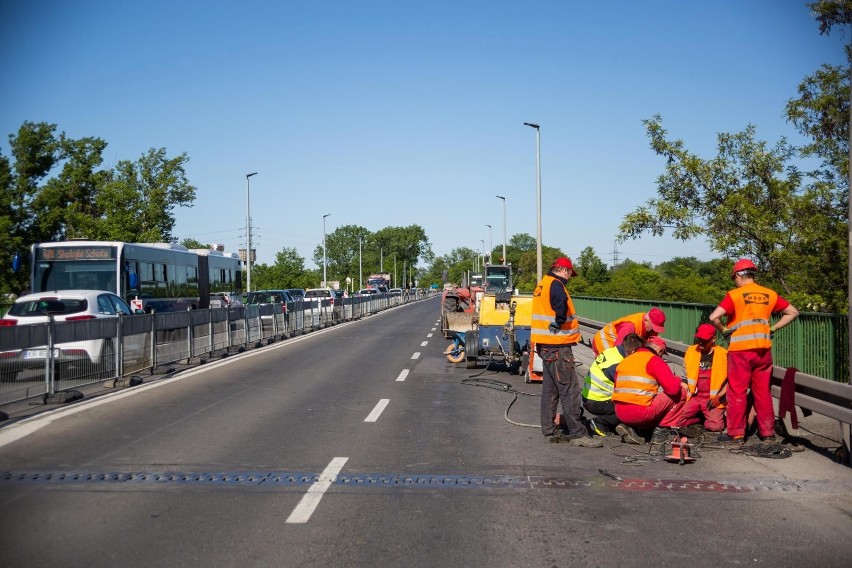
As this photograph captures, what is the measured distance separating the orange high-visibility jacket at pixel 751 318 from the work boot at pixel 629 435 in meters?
1.37

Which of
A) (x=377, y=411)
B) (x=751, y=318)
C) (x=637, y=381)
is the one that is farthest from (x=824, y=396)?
(x=377, y=411)

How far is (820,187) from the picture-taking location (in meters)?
18.6

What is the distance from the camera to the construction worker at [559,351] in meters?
8.67

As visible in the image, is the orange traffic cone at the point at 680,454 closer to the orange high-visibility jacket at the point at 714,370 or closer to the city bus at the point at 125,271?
the orange high-visibility jacket at the point at 714,370

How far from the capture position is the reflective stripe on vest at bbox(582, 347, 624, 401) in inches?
360

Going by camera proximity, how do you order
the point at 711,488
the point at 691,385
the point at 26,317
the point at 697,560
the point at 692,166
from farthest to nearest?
1. the point at 692,166
2. the point at 26,317
3. the point at 691,385
4. the point at 711,488
5. the point at 697,560

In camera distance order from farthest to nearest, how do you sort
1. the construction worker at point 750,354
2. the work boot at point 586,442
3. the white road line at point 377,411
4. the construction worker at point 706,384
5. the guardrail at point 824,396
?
the white road line at point 377,411
the construction worker at point 706,384
the work boot at point 586,442
the construction worker at point 750,354
the guardrail at point 824,396

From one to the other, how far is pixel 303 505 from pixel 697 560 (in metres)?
2.85

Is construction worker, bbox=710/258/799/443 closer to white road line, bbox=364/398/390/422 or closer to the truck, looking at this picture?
→ white road line, bbox=364/398/390/422

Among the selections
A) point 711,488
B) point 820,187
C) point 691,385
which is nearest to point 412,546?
point 711,488

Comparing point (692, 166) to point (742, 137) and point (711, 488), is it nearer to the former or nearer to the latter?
point (742, 137)

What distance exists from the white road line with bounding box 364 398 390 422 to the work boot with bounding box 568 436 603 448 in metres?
2.78

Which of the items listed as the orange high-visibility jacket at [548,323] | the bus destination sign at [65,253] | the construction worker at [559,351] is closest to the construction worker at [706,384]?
the construction worker at [559,351]

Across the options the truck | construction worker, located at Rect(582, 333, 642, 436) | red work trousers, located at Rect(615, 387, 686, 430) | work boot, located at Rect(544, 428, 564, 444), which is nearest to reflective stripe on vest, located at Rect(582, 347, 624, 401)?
construction worker, located at Rect(582, 333, 642, 436)
